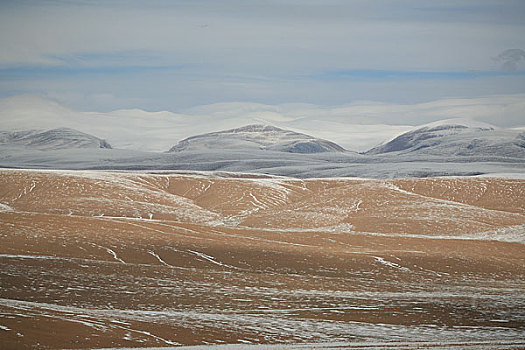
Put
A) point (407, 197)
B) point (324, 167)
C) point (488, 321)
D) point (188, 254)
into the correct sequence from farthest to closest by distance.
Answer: point (324, 167), point (407, 197), point (188, 254), point (488, 321)

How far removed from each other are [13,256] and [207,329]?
48.9ft

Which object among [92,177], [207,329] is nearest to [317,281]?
[207,329]

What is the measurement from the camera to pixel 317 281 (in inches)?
1284

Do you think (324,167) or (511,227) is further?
(324,167)

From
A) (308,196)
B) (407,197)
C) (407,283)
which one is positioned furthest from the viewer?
(308,196)

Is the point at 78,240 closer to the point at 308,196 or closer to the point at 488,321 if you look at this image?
the point at 488,321

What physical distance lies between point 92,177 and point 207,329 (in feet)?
205

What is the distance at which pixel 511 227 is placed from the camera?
59406 mm

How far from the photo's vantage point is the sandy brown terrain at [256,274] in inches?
825

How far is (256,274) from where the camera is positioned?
33438 millimetres

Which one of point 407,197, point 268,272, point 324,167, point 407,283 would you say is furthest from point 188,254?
point 324,167

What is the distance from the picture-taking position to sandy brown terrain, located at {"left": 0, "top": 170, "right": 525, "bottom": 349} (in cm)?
2095

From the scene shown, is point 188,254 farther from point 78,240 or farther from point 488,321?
point 488,321

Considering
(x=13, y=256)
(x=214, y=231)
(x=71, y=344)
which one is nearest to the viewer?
(x=71, y=344)
